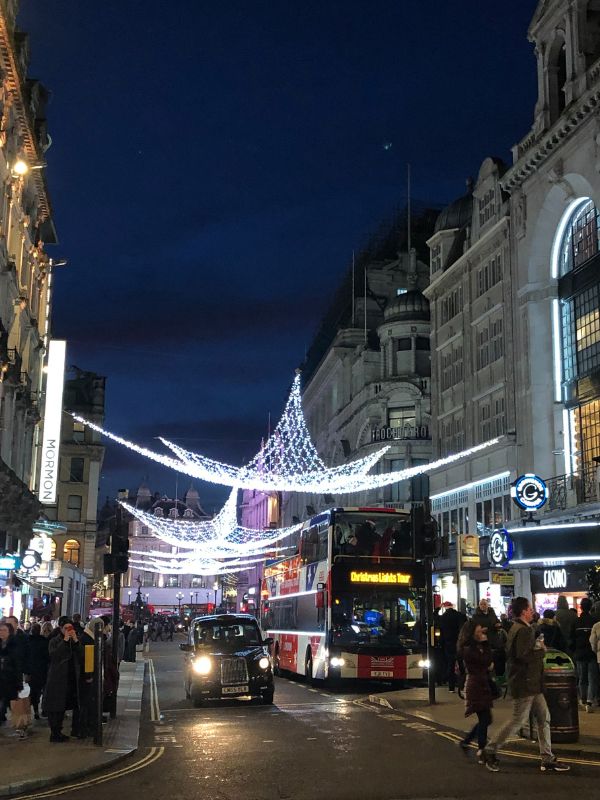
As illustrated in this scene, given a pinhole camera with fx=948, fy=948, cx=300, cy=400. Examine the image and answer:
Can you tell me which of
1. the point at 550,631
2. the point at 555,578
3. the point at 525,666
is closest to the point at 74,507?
the point at 555,578

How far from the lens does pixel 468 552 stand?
83.8 feet

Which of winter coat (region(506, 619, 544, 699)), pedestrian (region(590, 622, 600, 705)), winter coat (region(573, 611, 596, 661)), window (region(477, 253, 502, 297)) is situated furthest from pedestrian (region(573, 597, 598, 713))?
window (region(477, 253, 502, 297))

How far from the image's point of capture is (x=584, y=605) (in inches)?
701

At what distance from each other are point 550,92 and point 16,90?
Result: 63.1 feet

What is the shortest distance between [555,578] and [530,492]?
3083 mm

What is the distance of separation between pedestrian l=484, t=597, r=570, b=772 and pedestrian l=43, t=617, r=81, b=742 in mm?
6305

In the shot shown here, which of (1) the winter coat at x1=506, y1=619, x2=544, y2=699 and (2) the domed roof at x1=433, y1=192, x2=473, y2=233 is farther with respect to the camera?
(2) the domed roof at x1=433, y1=192, x2=473, y2=233

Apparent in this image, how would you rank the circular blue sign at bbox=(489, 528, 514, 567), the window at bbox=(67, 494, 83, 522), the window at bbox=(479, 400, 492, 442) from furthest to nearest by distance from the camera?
the window at bbox=(67, 494, 83, 522), the window at bbox=(479, 400, 492, 442), the circular blue sign at bbox=(489, 528, 514, 567)

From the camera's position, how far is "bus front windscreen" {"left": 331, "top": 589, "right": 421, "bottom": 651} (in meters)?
23.2

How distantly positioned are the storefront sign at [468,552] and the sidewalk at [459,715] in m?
A: 3.44

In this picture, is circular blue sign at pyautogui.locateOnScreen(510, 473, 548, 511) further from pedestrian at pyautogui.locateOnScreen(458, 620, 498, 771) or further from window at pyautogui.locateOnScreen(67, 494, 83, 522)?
window at pyautogui.locateOnScreen(67, 494, 83, 522)

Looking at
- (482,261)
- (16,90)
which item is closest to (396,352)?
(482,261)

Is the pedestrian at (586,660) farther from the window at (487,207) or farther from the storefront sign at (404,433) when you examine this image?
the storefront sign at (404,433)

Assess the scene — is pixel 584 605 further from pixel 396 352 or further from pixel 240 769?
pixel 396 352
